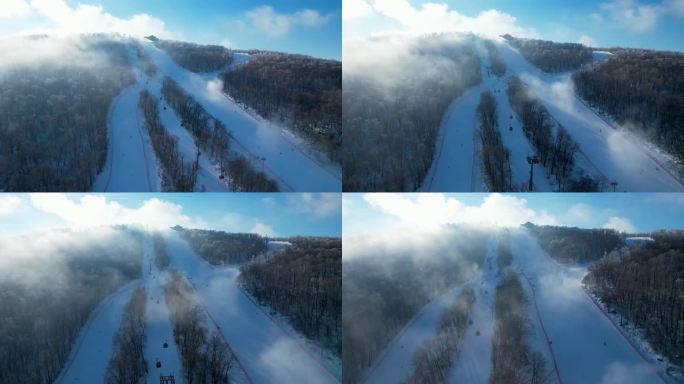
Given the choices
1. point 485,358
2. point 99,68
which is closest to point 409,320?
point 485,358

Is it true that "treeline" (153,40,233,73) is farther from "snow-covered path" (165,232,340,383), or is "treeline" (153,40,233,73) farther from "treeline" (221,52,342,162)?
"snow-covered path" (165,232,340,383)

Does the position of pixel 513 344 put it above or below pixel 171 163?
below

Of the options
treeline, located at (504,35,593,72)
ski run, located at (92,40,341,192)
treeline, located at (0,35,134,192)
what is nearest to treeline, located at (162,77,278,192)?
ski run, located at (92,40,341,192)

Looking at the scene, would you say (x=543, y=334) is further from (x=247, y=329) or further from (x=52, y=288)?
(x=52, y=288)

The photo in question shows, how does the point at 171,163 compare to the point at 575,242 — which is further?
the point at 575,242

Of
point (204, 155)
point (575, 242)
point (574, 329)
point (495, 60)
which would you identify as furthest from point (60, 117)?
point (574, 329)

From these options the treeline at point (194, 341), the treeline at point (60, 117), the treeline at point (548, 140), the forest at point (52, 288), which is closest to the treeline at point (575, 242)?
the treeline at point (548, 140)
